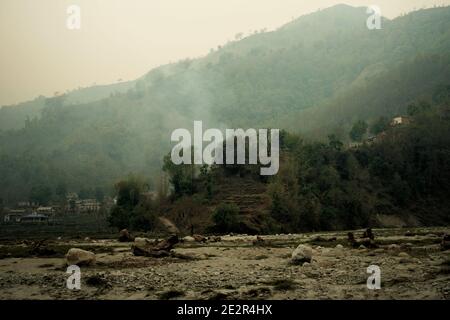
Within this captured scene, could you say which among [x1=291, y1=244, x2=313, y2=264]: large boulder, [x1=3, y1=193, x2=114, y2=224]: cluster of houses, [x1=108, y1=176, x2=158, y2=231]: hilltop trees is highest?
[x1=291, y1=244, x2=313, y2=264]: large boulder

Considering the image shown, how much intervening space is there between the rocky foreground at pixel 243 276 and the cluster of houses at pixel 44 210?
60.2m

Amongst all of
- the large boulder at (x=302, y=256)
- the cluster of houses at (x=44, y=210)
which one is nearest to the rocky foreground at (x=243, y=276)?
the large boulder at (x=302, y=256)

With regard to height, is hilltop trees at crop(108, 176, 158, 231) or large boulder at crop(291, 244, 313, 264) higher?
large boulder at crop(291, 244, 313, 264)

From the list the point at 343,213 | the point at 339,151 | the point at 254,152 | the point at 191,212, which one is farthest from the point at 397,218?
the point at 191,212

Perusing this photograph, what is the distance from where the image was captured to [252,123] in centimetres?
19488

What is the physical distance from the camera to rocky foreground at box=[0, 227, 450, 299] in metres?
12.2

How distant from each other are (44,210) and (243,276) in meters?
90.6

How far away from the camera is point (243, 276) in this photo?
15.2 metres

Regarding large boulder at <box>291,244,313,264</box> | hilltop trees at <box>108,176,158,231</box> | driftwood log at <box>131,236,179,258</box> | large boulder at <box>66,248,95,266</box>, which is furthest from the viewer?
hilltop trees at <box>108,176,158,231</box>

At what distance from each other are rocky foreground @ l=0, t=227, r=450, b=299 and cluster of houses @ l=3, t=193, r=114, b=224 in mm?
60212

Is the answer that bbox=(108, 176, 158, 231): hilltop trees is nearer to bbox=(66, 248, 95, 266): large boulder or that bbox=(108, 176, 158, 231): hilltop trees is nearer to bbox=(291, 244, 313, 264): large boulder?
bbox=(66, 248, 95, 266): large boulder

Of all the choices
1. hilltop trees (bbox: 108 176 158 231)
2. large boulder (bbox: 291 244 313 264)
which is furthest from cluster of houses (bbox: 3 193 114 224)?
large boulder (bbox: 291 244 313 264)

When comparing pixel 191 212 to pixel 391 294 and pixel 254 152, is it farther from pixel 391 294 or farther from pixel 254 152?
pixel 391 294
